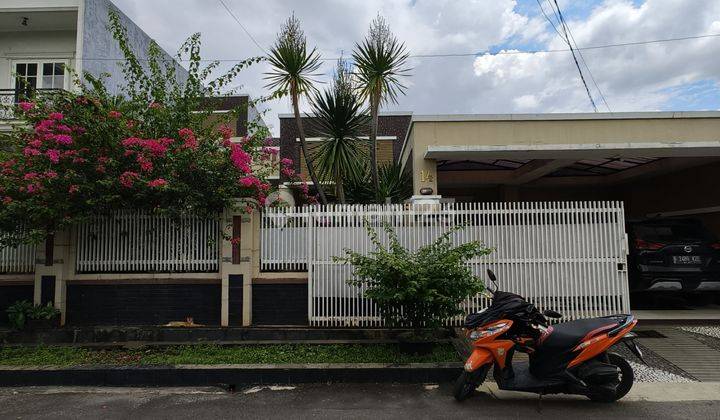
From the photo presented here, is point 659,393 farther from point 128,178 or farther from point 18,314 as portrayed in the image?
point 18,314

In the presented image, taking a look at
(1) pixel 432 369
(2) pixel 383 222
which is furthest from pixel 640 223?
(1) pixel 432 369

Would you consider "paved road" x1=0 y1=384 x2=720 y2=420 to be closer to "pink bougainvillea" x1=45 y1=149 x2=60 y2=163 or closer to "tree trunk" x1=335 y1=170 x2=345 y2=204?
"pink bougainvillea" x1=45 y1=149 x2=60 y2=163

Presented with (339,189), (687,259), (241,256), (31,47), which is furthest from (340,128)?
(31,47)

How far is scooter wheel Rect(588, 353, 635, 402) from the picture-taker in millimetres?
4484

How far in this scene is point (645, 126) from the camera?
28.7 ft

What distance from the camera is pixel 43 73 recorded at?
13.8 meters

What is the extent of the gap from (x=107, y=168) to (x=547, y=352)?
6.04 meters

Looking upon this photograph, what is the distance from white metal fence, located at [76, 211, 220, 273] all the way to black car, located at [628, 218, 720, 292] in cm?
713

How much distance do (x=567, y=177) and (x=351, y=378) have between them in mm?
12465

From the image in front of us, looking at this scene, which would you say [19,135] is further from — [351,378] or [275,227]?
[351,378]

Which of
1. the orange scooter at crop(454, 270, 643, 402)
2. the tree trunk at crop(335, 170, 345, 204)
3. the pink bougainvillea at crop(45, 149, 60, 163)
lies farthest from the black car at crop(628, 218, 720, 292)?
the pink bougainvillea at crop(45, 149, 60, 163)

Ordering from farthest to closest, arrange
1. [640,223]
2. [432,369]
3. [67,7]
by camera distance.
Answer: [67,7]
[640,223]
[432,369]

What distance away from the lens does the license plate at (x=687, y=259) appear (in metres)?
7.86

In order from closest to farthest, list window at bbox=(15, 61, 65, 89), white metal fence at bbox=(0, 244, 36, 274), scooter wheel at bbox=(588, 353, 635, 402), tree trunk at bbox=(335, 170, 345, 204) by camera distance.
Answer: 1. scooter wheel at bbox=(588, 353, 635, 402)
2. white metal fence at bbox=(0, 244, 36, 274)
3. tree trunk at bbox=(335, 170, 345, 204)
4. window at bbox=(15, 61, 65, 89)
